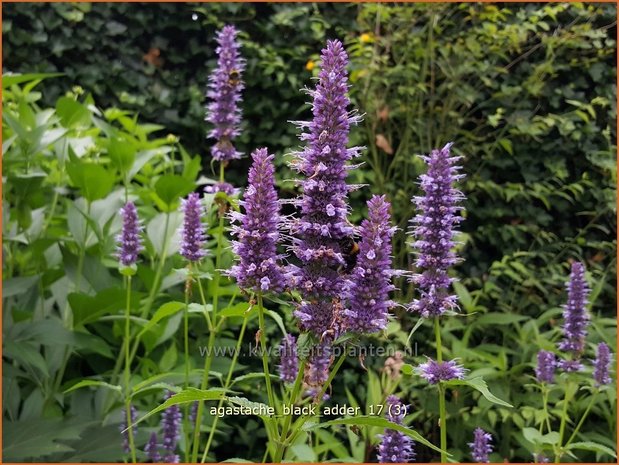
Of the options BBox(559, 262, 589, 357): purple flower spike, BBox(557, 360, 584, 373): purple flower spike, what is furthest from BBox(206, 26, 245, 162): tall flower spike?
BBox(557, 360, 584, 373): purple flower spike

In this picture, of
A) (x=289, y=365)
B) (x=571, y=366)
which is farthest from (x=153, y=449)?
(x=571, y=366)

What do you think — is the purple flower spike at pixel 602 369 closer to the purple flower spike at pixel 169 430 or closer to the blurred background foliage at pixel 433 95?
the purple flower spike at pixel 169 430

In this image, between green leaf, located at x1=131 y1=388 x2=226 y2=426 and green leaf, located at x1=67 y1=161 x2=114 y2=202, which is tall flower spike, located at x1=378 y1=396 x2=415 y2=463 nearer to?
green leaf, located at x1=131 y1=388 x2=226 y2=426

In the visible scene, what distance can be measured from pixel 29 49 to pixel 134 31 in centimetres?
70

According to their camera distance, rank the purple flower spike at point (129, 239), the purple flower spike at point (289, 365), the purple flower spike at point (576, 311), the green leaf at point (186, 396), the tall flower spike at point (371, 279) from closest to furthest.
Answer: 1. the green leaf at point (186, 396)
2. the tall flower spike at point (371, 279)
3. the purple flower spike at point (289, 365)
4. the purple flower spike at point (129, 239)
5. the purple flower spike at point (576, 311)

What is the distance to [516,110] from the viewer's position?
4574 mm

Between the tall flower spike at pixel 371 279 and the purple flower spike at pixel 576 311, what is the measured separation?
1080mm

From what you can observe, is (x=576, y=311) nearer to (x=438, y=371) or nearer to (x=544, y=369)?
(x=544, y=369)

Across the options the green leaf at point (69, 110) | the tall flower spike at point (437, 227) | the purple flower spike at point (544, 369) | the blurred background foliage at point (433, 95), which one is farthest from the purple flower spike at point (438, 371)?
the blurred background foliage at point (433, 95)

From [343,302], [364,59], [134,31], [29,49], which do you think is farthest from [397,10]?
[343,302]

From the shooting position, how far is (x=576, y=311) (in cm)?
218

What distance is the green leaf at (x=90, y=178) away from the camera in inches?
94.1

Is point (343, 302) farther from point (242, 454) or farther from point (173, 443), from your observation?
point (242, 454)

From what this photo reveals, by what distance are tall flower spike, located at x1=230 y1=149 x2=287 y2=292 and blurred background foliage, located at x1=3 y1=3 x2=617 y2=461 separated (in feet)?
9.64
